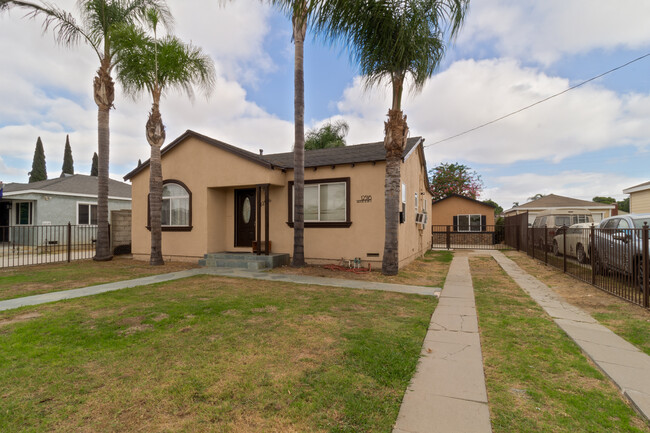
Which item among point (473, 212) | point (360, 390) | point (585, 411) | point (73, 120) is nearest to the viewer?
point (585, 411)

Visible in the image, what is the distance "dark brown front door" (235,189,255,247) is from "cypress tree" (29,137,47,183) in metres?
36.2

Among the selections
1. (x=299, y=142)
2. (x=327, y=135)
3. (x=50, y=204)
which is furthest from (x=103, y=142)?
(x=327, y=135)

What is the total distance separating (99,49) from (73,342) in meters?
12.1

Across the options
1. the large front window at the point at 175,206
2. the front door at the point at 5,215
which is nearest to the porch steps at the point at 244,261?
the large front window at the point at 175,206

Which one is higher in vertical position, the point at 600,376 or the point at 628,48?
the point at 628,48

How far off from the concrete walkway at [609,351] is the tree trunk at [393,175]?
12.0 ft

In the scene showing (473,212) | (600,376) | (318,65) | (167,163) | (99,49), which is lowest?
(600,376)

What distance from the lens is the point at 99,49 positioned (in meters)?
11.3

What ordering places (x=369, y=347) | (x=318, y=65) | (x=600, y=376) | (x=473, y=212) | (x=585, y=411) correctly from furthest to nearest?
(x=473, y=212), (x=318, y=65), (x=369, y=347), (x=600, y=376), (x=585, y=411)

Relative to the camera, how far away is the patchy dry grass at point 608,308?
14.0 feet

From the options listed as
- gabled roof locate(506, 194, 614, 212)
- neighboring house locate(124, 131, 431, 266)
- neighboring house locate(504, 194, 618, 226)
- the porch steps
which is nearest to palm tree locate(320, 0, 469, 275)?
neighboring house locate(124, 131, 431, 266)

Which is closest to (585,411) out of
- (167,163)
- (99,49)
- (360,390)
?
(360,390)

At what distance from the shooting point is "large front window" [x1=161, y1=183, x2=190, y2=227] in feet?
39.3

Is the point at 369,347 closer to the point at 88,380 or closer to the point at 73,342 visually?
the point at 88,380
